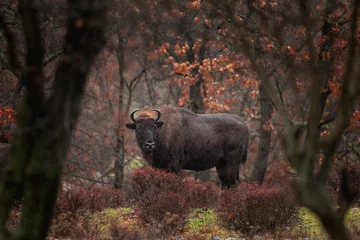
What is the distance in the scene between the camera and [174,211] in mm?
9758

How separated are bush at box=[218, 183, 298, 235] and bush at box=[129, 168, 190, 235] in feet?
2.71

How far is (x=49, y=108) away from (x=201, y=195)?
718 cm

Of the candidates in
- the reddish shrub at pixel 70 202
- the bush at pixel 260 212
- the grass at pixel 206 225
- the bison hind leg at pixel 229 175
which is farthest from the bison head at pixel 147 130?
the bush at pixel 260 212

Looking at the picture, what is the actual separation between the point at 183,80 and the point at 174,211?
9.72m

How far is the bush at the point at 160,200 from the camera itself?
9.01 meters

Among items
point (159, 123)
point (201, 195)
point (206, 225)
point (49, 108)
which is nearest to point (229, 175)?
point (159, 123)

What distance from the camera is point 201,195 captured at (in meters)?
12.3

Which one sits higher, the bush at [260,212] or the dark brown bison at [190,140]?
the dark brown bison at [190,140]

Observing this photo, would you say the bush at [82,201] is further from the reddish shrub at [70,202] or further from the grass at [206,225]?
the grass at [206,225]

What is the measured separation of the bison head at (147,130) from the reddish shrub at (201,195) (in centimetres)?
167

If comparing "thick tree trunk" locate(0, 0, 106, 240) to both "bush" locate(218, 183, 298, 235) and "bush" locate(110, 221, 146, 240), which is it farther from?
"bush" locate(218, 183, 298, 235)

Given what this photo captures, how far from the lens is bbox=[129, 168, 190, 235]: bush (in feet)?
29.6

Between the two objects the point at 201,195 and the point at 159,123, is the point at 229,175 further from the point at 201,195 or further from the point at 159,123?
the point at 201,195

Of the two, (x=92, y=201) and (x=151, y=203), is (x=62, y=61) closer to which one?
A: (x=151, y=203)
